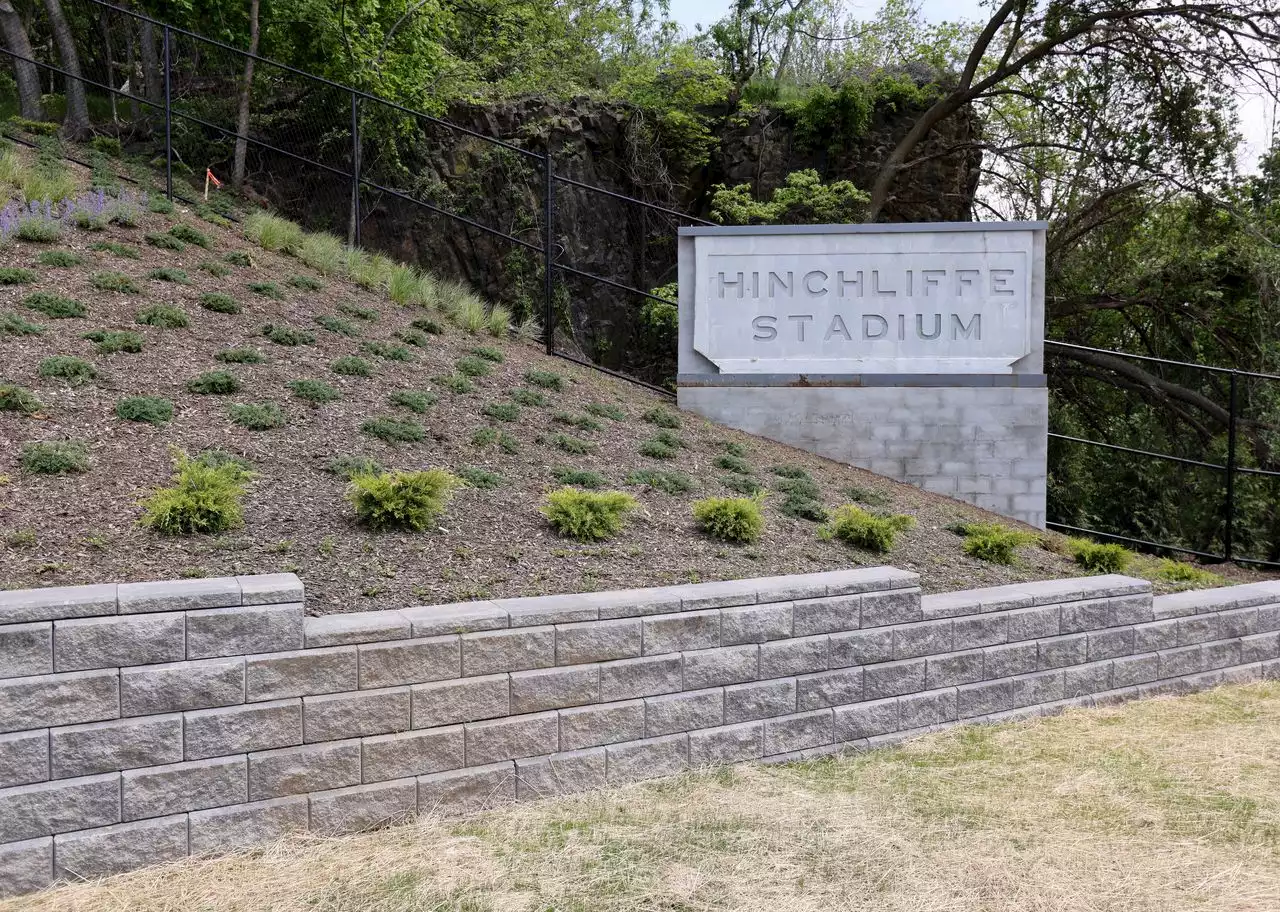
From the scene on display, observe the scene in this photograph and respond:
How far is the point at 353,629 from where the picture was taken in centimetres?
360

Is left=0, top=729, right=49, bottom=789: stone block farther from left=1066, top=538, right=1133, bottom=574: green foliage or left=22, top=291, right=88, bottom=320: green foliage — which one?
left=1066, top=538, right=1133, bottom=574: green foliage

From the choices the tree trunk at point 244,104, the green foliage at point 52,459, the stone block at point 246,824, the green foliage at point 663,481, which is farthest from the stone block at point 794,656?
the tree trunk at point 244,104

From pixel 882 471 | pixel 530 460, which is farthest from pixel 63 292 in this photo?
pixel 882 471

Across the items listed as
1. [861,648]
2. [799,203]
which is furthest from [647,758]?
[799,203]

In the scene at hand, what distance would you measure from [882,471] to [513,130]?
29.4ft

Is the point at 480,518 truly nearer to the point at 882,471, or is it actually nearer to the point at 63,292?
the point at 63,292

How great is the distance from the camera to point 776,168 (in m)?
16.5

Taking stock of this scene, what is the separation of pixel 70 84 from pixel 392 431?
9494mm

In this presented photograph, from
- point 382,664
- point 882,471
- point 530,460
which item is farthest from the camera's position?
point 882,471

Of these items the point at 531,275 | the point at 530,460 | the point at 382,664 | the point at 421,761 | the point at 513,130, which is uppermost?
the point at 513,130

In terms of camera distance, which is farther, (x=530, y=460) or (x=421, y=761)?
(x=530, y=460)

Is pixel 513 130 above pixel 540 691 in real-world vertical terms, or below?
above

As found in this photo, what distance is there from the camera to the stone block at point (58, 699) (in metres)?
3.09

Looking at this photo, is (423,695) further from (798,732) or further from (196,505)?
(798,732)
